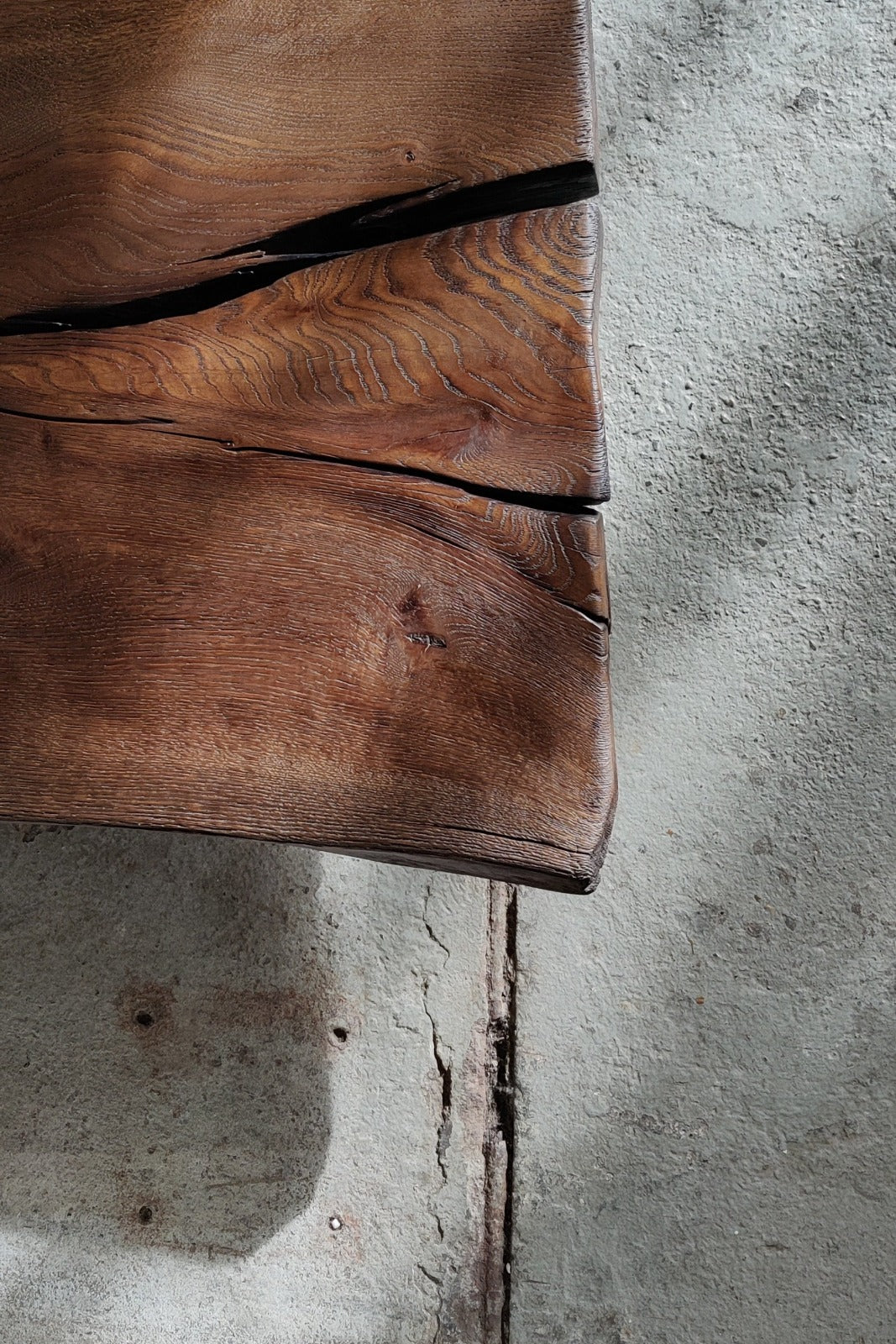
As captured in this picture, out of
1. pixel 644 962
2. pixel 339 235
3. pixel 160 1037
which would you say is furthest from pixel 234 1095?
pixel 339 235

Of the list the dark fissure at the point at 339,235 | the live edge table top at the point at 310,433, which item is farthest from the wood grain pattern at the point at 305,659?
the dark fissure at the point at 339,235

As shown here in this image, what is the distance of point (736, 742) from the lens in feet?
5.14

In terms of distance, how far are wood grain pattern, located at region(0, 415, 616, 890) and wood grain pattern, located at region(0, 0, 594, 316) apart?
23 cm

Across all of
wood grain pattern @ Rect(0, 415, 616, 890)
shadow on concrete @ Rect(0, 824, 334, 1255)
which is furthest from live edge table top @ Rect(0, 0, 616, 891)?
shadow on concrete @ Rect(0, 824, 334, 1255)

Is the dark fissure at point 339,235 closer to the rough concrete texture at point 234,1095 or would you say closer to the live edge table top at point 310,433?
the live edge table top at point 310,433

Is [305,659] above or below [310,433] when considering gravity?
below

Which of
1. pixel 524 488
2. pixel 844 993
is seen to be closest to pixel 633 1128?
pixel 844 993

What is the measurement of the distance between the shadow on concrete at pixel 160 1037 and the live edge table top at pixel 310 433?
0.64 metres

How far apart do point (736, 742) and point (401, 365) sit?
0.87m

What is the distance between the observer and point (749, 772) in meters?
1.56

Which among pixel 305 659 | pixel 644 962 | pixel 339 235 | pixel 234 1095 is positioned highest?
pixel 339 235

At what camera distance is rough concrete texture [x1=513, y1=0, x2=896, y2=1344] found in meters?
1.48

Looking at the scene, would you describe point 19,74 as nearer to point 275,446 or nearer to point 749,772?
point 275,446

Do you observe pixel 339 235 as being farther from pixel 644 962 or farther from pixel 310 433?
pixel 644 962
